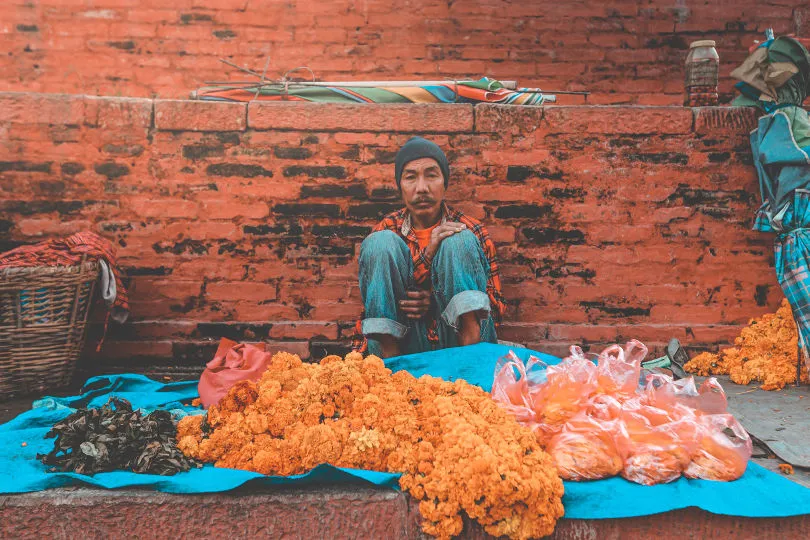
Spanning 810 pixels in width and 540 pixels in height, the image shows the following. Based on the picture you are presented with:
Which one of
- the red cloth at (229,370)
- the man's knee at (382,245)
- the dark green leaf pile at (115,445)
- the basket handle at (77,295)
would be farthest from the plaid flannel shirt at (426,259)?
the basket handle at (77,295)

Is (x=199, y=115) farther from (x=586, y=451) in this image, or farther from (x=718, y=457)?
(x=718, y=457)

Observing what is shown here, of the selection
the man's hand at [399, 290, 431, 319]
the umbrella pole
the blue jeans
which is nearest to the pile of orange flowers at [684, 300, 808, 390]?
the umbrella pole

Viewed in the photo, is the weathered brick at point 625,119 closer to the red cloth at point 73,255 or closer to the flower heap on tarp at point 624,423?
the flower heap on tarp at point 624,423

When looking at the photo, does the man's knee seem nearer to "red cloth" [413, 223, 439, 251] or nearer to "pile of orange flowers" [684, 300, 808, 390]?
"red cloth" [413, 223, 439, 251]

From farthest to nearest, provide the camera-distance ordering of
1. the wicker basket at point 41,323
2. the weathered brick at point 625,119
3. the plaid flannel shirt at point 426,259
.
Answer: the weathered brick at point 625,119 → the plaid flannel shirt at point 426,259 → the wicker basket at point 41,323

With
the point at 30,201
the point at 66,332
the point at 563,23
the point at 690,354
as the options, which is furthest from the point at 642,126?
the point at 30,201

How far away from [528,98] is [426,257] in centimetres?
136

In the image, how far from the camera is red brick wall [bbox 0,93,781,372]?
3.30 metres

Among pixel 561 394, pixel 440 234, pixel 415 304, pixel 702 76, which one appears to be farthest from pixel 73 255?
pixel 702 76

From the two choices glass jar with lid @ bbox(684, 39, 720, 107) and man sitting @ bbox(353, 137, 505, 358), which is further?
glass jar with lid @ bbox(684, 39, 720, 107)

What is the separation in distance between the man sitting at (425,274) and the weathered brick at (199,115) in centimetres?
101

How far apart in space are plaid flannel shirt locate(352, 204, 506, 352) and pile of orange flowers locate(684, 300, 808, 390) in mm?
1263

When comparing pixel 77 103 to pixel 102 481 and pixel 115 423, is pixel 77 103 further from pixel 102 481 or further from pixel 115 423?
pixel 102 481

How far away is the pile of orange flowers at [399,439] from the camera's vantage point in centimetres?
152
